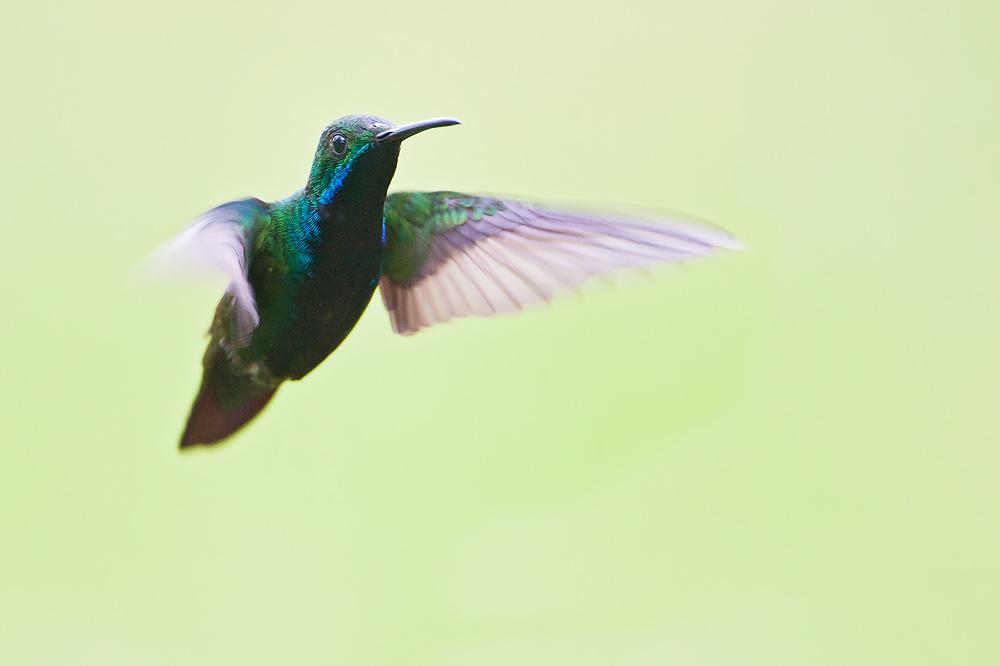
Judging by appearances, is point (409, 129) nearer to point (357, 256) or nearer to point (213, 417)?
point (357, 256)

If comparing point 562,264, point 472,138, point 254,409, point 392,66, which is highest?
point 392,66

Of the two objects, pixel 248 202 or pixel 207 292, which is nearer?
pixel 207 292

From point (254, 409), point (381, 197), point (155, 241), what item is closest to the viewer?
point (381, 197)

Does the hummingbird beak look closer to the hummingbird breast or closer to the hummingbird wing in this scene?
the hummingbird breast

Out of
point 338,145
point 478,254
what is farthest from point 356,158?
point 478,254

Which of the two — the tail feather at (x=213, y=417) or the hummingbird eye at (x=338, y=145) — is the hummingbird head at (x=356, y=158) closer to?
the hummingbird eye at (x=338, y=145)

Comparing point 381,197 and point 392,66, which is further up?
point 392,66

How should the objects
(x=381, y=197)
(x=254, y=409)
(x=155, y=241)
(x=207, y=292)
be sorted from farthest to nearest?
(x=155, y=241)
(x=254, y=409)
(x=381, y=197)
(x=207, y=292)

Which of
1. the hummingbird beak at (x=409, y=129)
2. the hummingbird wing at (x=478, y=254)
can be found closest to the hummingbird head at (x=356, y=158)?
the hummingbird beak at (x=409, y=129)

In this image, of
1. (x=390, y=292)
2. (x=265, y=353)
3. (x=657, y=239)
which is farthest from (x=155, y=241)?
(x=657, y=239)

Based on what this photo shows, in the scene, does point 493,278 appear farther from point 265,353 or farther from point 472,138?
point 472,138
